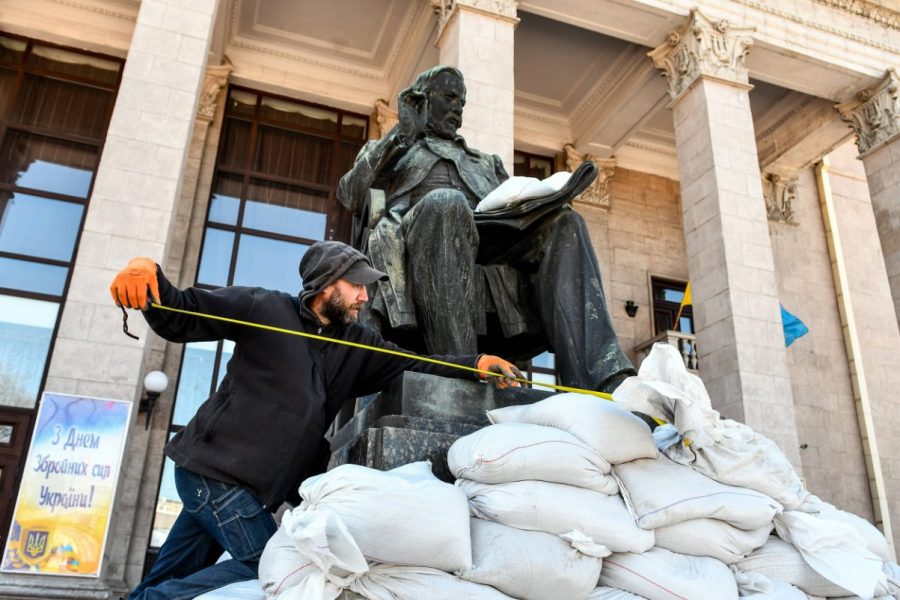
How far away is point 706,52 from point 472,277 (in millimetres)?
11036

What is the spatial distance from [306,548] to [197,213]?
12572 millimetres

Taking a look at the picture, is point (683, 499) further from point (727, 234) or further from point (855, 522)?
point (727, 234)

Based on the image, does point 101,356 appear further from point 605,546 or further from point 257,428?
point 605,546

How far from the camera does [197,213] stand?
43.6ft

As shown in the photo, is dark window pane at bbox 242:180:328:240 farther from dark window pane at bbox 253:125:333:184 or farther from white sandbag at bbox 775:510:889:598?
white sandbag at bbox 775:510:889:598

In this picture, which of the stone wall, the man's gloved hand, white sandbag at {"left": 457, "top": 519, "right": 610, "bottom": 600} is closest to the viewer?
white sandbag at {"left": 457, "top": 519, "right": 610, "bottom": 600}

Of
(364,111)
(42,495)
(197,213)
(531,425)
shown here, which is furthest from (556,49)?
(531,425)

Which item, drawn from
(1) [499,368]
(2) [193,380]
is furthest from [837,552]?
(2) [193,380]

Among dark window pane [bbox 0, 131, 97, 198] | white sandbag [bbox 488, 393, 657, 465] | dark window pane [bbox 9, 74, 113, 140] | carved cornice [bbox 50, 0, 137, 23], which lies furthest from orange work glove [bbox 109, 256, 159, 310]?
carved cornice [bbox 50, 0, 137, 23]

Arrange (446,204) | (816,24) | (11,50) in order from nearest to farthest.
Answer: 1. (446,204)
2. (11,50)
3. (816,24)

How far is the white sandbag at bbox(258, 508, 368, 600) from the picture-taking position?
5.49 feet

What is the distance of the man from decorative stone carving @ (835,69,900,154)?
1432cm

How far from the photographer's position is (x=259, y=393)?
89.8 inches

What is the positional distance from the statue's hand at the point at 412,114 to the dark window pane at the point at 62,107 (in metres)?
11.1
